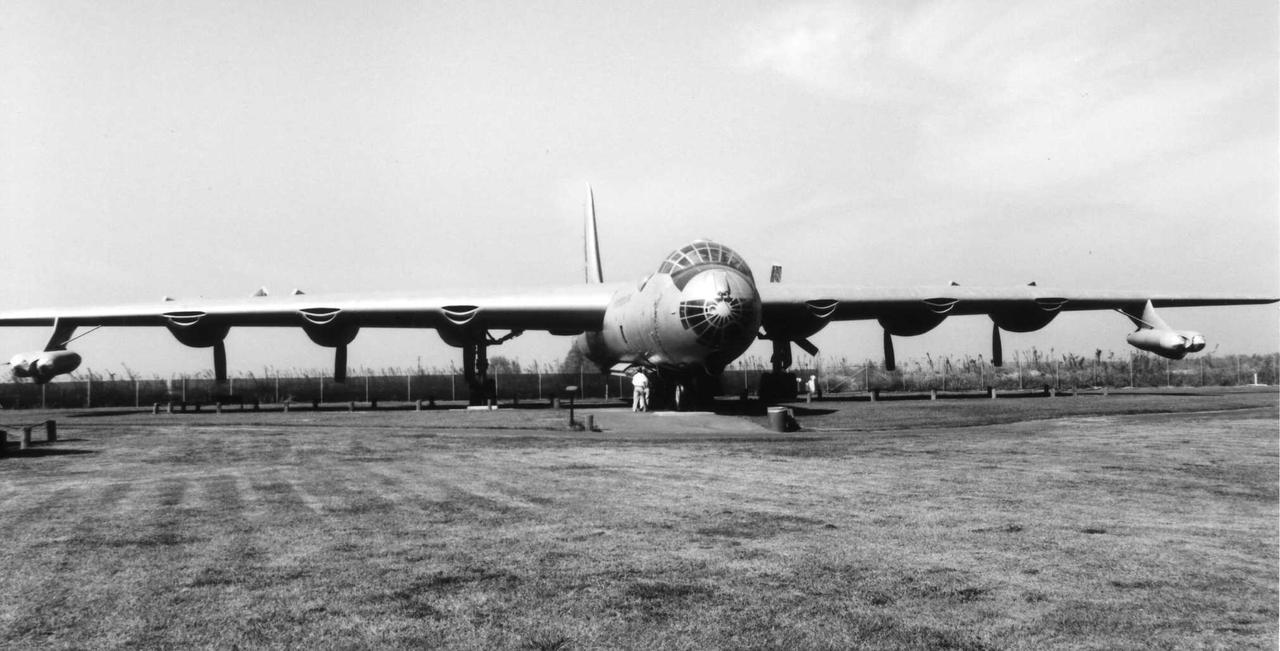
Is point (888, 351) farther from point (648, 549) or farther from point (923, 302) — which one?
point (648, 549)

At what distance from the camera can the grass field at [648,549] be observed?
15.7 feet

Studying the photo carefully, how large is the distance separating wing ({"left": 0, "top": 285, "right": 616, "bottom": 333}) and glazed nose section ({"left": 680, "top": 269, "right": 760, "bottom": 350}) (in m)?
8.32

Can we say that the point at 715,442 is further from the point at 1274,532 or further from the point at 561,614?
the point at 561,614

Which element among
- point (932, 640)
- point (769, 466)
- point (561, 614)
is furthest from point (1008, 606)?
point (769, 466)

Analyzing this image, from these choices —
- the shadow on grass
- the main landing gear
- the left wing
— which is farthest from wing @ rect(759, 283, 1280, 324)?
the shadow on grass

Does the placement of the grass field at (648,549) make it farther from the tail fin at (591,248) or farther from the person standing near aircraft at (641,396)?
the tail fin at (591,248)

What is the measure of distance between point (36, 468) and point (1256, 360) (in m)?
75.4

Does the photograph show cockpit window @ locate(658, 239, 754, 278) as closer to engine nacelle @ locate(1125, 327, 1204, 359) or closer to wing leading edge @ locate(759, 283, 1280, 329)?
wing leading edge @ locate(759, 283, 1280, 329)

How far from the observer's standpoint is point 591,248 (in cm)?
4284

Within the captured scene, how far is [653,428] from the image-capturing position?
765 inches

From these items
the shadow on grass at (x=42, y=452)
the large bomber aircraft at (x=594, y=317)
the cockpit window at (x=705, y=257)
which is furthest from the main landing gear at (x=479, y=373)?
the shadow on grass at (x=42, y=452)

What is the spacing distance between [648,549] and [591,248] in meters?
36.6

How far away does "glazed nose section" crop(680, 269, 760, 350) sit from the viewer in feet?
67.3

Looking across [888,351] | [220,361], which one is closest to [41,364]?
[220,361]
